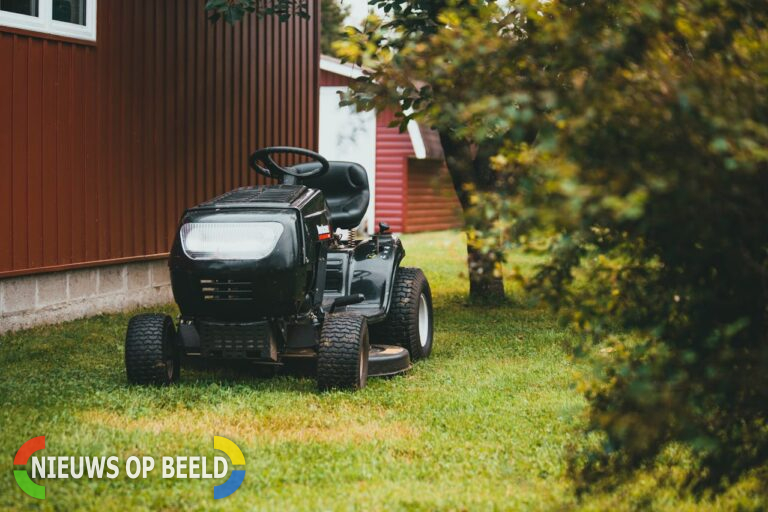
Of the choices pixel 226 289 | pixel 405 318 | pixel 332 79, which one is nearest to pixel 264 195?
pixel 226 289

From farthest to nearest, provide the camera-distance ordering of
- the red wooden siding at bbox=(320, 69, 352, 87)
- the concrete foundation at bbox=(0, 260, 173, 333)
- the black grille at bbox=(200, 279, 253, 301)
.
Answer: the red wooden siding at bbox=(320, 69, 352, 87) < the concrete foundation at bbox=(0, 260, 173, 333) < the black grille at bbox=(200, 279, 253, 301)

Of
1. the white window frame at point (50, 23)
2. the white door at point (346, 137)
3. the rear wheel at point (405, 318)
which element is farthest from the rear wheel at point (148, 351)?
the white door at point (346, 137)

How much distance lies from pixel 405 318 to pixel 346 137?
1788 centimetres

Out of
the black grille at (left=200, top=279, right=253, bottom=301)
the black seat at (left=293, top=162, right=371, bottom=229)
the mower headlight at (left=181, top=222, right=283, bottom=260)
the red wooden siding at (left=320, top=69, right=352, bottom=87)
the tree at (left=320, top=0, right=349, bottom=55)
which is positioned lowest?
the black grille at (left=200, top=279, right=253, bottom=301)

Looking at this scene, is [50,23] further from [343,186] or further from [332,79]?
[332,79]

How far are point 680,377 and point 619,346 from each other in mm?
1078

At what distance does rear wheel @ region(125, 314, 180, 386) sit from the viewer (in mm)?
6090

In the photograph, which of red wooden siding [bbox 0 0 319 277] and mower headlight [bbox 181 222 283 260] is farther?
red wooden siding [bbox 0 0 319 277]

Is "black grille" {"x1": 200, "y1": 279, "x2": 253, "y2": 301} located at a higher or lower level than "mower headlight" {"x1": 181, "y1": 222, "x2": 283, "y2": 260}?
lower

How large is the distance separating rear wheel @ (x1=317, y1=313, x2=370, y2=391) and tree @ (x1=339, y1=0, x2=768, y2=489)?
2.41 meters

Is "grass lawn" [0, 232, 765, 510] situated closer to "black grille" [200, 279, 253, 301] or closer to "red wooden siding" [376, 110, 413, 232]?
"black grille" [200, 279, 253, 301]

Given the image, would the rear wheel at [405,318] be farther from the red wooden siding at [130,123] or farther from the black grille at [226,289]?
the red wooden siding at [130,123]

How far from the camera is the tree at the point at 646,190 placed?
2877 millimetres

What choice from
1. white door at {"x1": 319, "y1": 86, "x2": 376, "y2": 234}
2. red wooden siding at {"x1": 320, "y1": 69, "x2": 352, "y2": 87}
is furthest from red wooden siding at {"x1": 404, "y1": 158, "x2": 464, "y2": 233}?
red wooden siding at {"x1": 320, "y1": 69, "x2": 352, "y2": 87}
